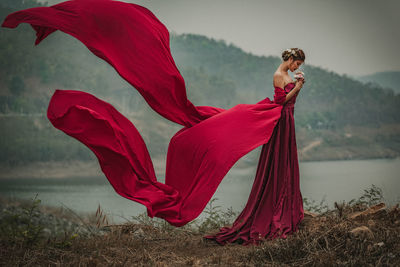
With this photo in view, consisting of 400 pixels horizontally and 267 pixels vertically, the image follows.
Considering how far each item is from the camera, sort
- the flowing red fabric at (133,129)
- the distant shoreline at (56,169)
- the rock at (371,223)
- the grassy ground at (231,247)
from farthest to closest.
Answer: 1. the distant shoreline at (56,169)
2. the rock at (371,223)
3. the flowing red fabric at (133,129)
4. the grassy ground at (231,247)

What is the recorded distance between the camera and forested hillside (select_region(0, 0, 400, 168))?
441 inches

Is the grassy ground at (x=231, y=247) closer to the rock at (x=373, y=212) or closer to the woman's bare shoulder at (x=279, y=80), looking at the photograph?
the rock at (x=373, y=212)

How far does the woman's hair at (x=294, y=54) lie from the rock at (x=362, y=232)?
156 centimetres

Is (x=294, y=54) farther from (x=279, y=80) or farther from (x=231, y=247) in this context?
(x=231, y=247)

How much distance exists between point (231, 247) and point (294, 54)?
1784 mm

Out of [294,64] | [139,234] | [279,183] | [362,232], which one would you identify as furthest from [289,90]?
[139,234]

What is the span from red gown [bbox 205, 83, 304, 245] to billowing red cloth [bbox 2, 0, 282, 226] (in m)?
0.18

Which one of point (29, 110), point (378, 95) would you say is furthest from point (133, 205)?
point (378, 95)

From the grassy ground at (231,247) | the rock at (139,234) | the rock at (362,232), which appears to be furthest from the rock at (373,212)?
the rock at (139,234)

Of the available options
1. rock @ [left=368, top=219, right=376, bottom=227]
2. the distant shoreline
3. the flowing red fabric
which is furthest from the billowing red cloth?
the distant shoreline

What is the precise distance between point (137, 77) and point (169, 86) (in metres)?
0.28

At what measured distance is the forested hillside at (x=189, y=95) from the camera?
11.2m

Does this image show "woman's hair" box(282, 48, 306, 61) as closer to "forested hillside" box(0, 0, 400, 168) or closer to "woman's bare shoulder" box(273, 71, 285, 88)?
"woman's bare shoulder" box(273, 71, 285, 88)

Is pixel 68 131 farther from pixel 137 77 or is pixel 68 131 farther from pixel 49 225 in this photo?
pixel 49 225
